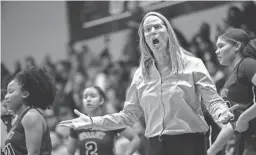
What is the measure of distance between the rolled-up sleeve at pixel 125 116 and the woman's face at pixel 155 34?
0.81ft

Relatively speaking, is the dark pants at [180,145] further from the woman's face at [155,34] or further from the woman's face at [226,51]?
the woman's face at [226,51]

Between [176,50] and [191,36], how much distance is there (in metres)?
4.16

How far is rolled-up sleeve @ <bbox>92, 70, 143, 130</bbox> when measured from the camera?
2.92 meters

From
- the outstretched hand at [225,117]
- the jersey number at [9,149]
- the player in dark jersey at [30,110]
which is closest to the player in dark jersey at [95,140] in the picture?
the player in dark jersey at [30,110]

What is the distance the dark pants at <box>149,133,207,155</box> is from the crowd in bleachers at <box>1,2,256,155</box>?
8.48 feet

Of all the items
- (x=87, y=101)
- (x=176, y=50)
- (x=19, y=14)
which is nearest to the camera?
(x=176, y=50)

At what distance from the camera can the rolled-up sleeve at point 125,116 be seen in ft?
9.59

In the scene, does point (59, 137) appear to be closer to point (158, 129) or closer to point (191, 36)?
point (191, 36)

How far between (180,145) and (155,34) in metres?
0.73

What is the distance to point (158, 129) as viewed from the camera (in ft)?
8.96

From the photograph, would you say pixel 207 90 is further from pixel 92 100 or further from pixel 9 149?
pixel 92 100

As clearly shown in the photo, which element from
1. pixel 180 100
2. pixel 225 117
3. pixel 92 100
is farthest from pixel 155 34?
pixel 92 100

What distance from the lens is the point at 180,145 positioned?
8.77 feet

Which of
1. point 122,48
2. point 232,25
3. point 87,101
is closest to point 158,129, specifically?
Result: point 87,101
